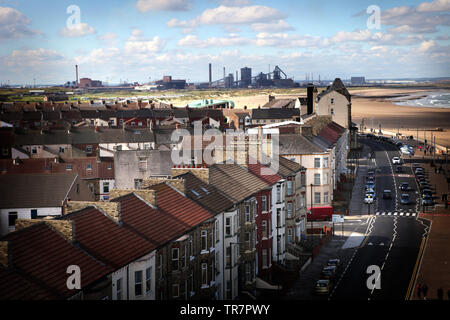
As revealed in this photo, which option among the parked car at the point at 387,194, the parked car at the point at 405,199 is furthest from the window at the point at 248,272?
the parked car at the point at 387,194

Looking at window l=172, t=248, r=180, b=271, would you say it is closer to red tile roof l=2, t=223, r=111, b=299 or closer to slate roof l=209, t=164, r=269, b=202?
red tile roof l=2, t=223, r=111, b=299

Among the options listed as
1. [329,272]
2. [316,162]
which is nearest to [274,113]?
[316,162]

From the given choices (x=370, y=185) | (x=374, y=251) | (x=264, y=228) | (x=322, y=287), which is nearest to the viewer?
(x=322, y=287)

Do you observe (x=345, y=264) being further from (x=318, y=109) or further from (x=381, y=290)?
(x=318, y=109)

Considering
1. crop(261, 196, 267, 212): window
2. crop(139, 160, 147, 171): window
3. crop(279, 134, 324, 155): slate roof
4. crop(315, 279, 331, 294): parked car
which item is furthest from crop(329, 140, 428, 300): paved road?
crop(139, 160, 147, 171): window

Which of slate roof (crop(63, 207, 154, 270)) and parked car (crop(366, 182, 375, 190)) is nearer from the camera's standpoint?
slate roof (crop(63, 207, 154, 270))

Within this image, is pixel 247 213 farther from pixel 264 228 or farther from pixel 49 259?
pixel 49 259

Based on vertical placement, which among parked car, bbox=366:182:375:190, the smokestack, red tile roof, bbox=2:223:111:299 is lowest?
parked car, bbox=366:182:375:190
